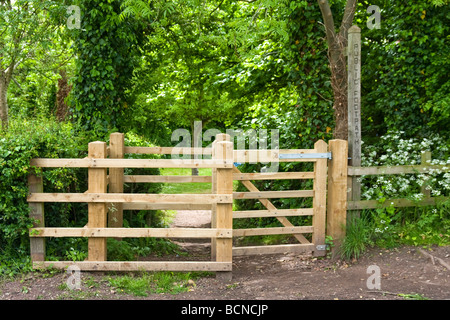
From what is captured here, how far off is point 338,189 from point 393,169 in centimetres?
90

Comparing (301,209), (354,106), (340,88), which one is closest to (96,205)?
(301,209)

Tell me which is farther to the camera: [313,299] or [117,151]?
[117,151]

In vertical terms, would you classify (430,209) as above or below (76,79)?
below

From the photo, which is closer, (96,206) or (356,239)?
(96,206)

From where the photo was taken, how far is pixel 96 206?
17.9 ft

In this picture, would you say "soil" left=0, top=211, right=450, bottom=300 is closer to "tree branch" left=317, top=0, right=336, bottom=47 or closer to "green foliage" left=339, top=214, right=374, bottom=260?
"green foliage" left=339, top=214, right=374, bottom=260

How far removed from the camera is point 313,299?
474 cm

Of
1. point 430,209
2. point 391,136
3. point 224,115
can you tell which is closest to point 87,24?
point 391,136

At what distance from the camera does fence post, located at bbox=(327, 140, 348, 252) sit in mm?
6008

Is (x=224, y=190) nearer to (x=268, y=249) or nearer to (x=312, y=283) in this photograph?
(x=268, y=249)

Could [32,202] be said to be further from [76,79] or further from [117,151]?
[76,79]

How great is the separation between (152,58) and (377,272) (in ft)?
24.3

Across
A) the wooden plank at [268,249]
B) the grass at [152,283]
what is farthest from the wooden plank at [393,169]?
the grass at [152,283]

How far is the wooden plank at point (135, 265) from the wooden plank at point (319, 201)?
1507 millimetres
